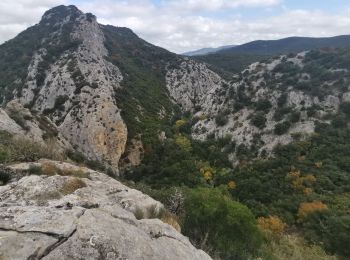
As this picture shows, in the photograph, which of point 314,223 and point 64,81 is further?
point 64,81

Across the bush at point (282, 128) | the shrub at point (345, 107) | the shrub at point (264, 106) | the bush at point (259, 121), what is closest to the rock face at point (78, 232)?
the bush at point (282, 128)

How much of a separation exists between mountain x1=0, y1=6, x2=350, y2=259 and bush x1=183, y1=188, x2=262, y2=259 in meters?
0.07

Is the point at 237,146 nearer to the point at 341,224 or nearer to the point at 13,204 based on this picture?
the point at 341,224

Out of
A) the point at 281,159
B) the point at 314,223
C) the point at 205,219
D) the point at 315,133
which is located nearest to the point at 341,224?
the point at 314,223

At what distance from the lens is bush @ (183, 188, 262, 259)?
627 inches

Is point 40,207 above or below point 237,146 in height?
above

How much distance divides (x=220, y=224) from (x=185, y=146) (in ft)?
138

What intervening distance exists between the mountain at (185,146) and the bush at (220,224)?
0.24ft

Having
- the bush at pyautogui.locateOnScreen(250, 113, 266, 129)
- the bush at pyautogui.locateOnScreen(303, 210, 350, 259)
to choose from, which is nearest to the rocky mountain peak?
the bush at pyautogui.locateOnScreen(250, 113, 266, 129)

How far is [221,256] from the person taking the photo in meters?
14.1

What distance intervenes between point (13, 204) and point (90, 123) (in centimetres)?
4436

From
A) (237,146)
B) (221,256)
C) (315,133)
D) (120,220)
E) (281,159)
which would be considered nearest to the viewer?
(120,220)

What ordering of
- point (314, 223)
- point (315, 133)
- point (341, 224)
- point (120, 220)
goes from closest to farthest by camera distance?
point (120, 220) → point (341, 224) → point (314, 223) → point (315, 133)

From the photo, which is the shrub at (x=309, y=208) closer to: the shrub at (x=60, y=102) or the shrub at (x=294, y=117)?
the shrub at (x=294, y=117)
